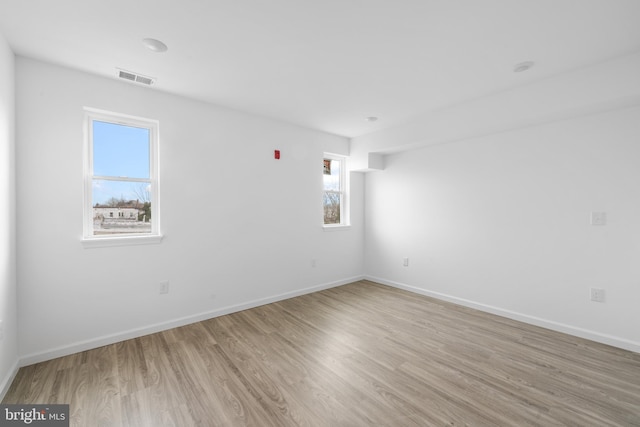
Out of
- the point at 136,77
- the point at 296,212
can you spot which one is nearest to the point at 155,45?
the point at 136,77

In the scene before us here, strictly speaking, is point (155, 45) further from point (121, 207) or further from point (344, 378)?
point (344, 378)

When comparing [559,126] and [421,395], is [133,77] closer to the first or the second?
[421,395]

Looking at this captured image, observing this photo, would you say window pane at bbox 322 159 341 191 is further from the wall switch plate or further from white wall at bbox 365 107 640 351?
the wall switch plate

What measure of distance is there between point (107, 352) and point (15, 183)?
5.46 ft

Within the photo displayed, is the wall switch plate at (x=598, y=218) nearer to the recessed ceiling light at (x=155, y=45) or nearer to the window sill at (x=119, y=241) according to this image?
the recessed ceiling light at (x=155, y=45)

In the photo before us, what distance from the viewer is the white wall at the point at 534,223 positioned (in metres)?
2.69

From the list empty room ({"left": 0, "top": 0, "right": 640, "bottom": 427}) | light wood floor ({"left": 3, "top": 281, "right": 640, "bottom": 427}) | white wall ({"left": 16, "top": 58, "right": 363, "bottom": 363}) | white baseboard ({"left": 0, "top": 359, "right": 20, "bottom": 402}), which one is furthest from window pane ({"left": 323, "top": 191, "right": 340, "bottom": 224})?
white baseboard ({"left": 0, "top": 359, "right": 20, "bottom": 402})

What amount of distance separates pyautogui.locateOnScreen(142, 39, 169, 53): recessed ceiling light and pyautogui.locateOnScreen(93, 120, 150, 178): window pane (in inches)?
43.1

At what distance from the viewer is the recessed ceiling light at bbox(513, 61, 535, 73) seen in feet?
7.93

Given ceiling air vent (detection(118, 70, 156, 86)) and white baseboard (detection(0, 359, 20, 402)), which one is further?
ceiling air vent (detection(118, 70, 156, 86))

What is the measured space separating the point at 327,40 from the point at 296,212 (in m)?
2.51

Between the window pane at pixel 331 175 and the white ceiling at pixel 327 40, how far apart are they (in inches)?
Answer: 74.5

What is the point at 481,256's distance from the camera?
366cm

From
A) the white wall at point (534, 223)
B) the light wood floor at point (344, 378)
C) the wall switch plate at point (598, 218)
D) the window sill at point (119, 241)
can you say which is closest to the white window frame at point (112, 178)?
A: the window sill at point (119, 241)
